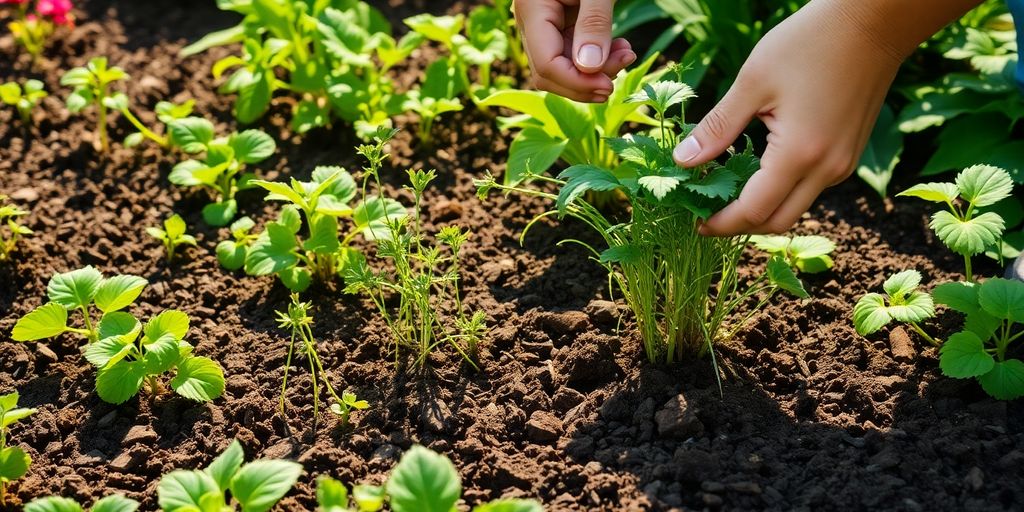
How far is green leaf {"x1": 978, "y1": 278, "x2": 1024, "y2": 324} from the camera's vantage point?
2.11 m

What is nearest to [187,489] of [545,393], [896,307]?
[545,393]

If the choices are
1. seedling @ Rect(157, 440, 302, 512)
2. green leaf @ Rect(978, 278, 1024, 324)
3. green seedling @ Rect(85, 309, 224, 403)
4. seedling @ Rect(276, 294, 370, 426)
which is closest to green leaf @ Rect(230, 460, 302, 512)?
seedling @ Rect(157, 440, 302, 512)

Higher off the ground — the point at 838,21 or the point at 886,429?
the point at 838,21

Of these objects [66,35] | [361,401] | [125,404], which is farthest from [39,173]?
[361,401]

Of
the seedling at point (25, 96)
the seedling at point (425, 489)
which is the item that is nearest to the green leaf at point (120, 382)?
the seedling at point (425, 489)

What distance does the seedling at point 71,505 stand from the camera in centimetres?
183

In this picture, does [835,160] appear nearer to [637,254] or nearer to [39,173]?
[637,254]

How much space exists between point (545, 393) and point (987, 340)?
0.97m

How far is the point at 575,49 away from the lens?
2.21 metres

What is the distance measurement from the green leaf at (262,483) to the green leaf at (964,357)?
1.32 m

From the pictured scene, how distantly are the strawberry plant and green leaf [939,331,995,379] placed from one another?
323 mm

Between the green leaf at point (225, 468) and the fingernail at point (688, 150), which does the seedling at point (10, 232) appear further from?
the fingernail at point (688, 150)

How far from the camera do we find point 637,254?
2.08 meters

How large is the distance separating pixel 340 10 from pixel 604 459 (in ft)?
6.60
